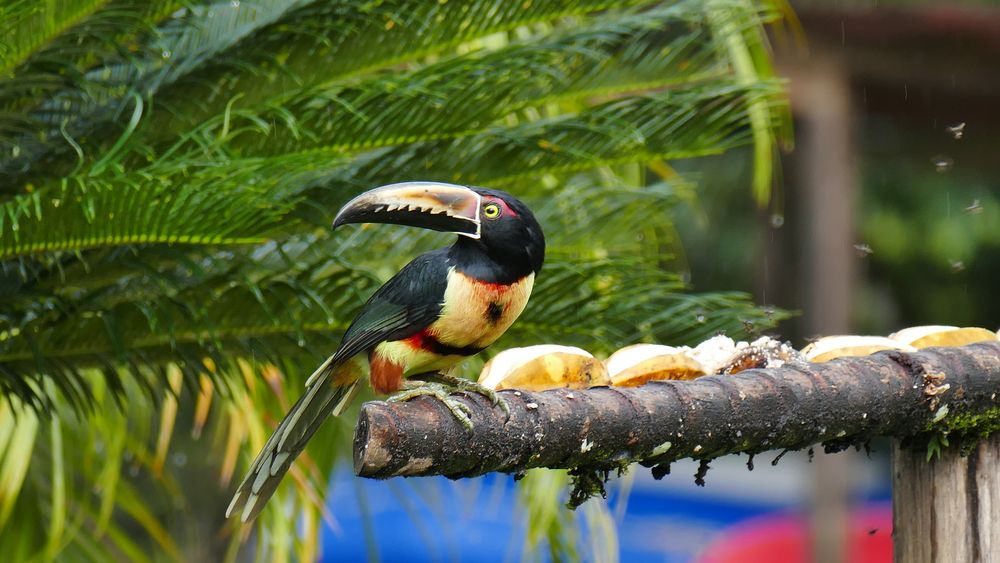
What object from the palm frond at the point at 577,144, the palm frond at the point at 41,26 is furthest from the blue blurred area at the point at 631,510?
the palm frond at the point at 41,26

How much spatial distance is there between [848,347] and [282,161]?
109cm

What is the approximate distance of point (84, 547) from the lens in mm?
3992

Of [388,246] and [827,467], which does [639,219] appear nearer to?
[388,246]

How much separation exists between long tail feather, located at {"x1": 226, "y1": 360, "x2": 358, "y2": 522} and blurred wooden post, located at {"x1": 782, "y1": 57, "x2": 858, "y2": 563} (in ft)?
13.0

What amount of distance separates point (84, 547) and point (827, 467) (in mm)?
3310

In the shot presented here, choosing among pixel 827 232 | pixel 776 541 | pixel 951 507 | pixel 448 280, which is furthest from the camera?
pixel 776 541

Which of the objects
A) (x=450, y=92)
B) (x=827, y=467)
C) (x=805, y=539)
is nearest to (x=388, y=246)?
(x=450, y=92)

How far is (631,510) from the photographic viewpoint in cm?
745

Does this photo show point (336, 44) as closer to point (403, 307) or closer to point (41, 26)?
point (41, 26)

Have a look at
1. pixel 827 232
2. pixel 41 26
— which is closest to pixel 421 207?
pixel 41 26

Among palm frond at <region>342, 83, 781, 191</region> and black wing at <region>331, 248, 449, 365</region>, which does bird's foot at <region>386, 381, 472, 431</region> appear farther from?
palm frond at <region>342, 83, 781, 191</region>

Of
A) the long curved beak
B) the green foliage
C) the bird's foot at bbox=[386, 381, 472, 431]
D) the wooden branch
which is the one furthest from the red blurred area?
the bird's foot at bbox=[386, 381, 472, 431]

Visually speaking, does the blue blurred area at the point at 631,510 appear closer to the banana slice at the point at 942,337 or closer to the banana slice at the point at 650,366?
the banana slice at the point at 942,337

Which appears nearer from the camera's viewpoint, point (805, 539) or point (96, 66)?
point (96, 66)
